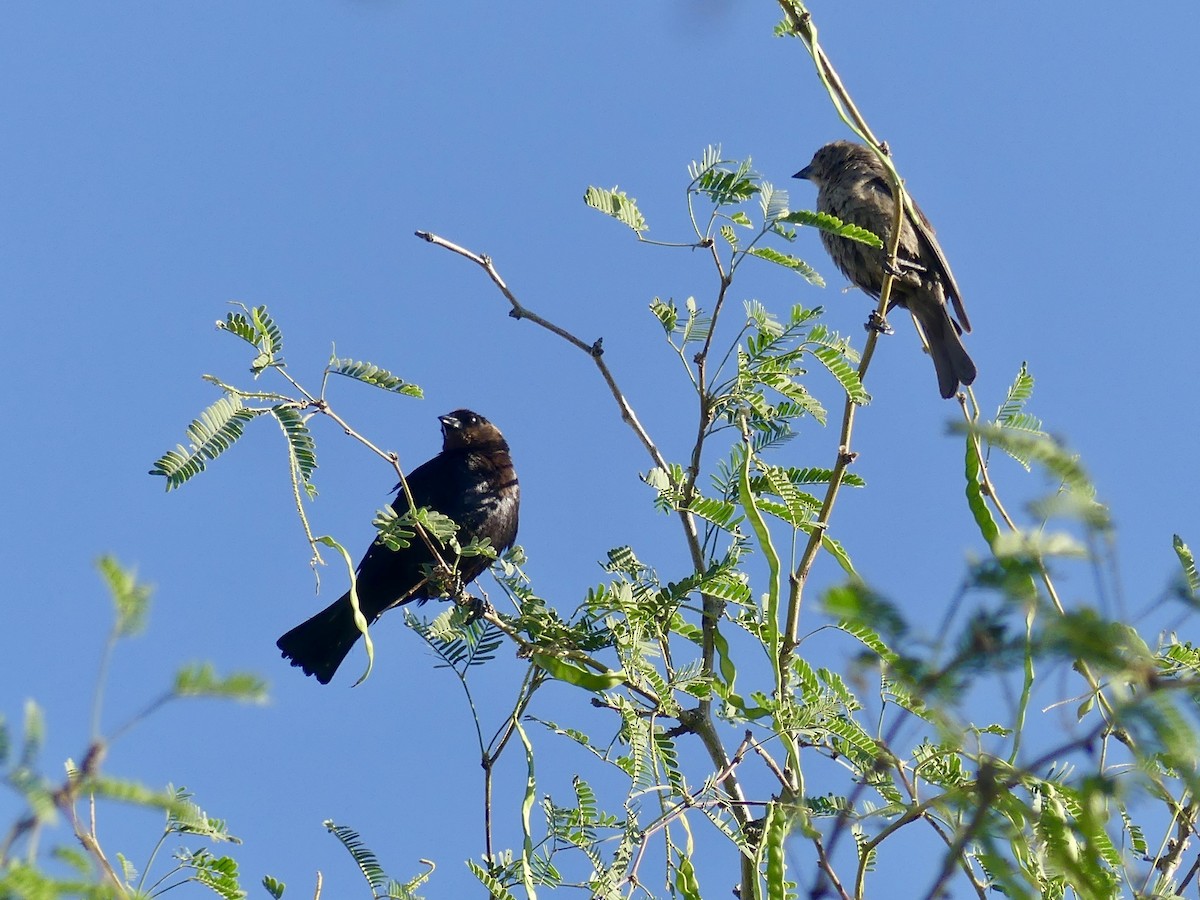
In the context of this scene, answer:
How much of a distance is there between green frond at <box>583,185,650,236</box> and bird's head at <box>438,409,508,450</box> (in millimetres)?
3261

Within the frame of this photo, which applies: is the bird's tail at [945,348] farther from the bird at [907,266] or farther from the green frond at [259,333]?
the green frond at [259,333]

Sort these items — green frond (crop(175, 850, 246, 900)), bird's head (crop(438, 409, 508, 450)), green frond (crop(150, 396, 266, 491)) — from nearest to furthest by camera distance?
green frond (crop(175, 850, 246, 900)), green frond (crop(150, 396, 266, 491)), bird's head (crop(438, 409, 508, 450))

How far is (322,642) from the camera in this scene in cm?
576

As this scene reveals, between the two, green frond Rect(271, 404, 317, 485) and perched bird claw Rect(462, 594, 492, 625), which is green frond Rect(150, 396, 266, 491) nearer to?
green frond Rect(271, 404, 317, 485)

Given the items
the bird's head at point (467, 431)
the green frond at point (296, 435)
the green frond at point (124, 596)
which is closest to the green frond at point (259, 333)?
the green frond at point (296, 435)

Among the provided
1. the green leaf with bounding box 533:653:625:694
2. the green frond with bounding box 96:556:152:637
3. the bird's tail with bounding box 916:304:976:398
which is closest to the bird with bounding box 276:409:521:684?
the green leaf with bounding box 533:653:625:694

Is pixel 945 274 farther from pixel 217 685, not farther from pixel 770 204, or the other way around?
pixel 217 685

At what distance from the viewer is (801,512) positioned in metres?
3.18

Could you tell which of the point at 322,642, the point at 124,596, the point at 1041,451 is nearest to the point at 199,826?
the point at 124,596

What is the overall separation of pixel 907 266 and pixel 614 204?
3.07 metres

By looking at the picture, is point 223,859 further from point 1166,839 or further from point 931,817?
point 1166,839

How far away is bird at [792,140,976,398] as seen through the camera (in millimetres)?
6336

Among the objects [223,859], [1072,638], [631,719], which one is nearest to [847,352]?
[631,719]

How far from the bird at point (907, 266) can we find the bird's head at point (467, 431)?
1997 mm
